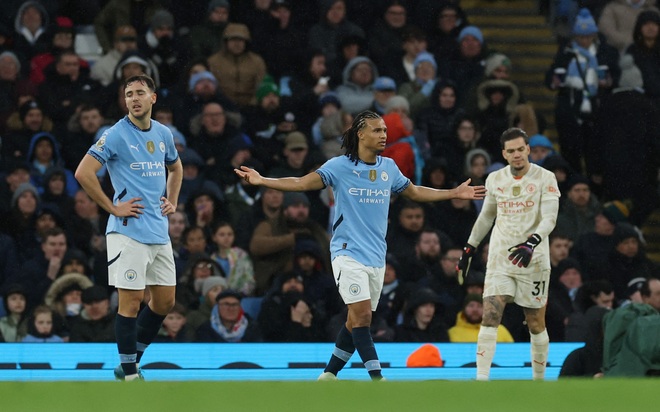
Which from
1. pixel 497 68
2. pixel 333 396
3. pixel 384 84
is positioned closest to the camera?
pixel 333 396

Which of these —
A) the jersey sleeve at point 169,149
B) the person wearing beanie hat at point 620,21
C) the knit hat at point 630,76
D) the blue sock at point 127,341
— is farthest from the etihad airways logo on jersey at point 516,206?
the person wearing beanie hat at point 620,21

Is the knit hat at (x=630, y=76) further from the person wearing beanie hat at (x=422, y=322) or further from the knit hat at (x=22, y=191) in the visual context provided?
the knit hat at (x=22, y=191)

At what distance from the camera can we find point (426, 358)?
518 inches

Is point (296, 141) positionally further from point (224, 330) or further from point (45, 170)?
point (224, 330)

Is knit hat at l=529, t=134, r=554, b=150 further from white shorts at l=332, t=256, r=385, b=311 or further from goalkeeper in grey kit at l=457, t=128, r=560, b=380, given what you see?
white shorts at l=332, t=256, r=385, b=311

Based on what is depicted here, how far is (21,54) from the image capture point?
58.5 feet

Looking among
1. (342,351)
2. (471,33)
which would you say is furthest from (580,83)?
(342,351)

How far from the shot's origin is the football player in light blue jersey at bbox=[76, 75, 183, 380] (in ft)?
34.4

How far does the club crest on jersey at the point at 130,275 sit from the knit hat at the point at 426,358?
355 centimetres

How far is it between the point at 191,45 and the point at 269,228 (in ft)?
11.6

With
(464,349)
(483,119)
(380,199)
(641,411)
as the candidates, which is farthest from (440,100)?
(641,411)

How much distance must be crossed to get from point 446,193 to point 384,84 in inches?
242

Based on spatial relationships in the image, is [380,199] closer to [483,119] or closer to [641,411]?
[641,411]

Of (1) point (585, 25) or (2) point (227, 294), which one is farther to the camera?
(1) point (585, 25)
